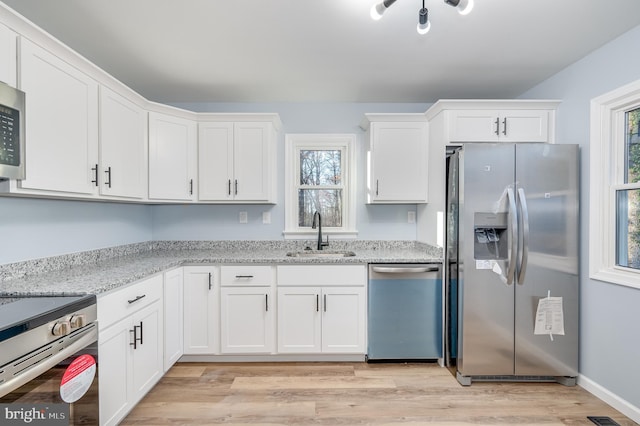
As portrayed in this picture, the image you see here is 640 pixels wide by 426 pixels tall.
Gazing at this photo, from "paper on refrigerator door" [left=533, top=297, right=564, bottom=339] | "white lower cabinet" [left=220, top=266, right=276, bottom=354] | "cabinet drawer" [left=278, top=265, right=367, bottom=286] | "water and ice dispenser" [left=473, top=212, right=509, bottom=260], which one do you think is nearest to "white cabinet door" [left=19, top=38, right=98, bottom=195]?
"white lower cabinet" [left=220, top=266, right=276, bottom=354]

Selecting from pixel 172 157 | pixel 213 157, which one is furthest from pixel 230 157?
pixel 172 157

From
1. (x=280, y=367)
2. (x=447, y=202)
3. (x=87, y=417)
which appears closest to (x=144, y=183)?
(x=87, y=417)

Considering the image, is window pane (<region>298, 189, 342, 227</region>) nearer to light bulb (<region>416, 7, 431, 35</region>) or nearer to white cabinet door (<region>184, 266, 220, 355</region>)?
white cabinet door (<region>184, 266, 220, 355</region>)

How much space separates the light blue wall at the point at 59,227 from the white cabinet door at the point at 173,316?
27.3 inches

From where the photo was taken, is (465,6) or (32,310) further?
(465,6)

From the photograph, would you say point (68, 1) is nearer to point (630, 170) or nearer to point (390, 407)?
point (390, 407)

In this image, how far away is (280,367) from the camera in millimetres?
2510

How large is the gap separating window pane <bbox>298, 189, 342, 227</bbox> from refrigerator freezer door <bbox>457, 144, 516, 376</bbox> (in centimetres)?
133

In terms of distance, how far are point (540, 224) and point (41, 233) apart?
11.2ft

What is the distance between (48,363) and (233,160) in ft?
6.45

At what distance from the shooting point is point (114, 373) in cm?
167

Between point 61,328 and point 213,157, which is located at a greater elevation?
point 213,157

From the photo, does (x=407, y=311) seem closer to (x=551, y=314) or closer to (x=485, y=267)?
(x=485, y=267)

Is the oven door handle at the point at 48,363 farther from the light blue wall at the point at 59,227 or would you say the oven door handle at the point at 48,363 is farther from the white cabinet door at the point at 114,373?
the light blue wall at the point at 59,227
